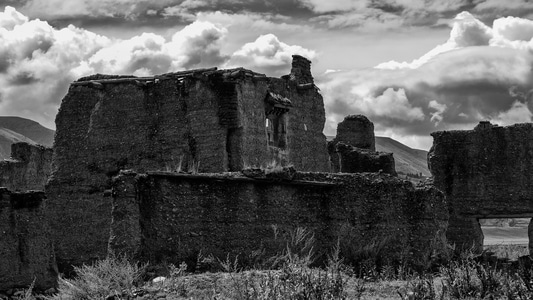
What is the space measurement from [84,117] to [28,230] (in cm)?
881

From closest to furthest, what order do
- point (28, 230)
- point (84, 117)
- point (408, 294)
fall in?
point (408, 294)
point (28, 230)
point (84, 117)

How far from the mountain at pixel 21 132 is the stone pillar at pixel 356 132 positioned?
177 ft

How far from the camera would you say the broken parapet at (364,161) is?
82.9 ft

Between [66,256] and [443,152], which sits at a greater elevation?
[443,152]

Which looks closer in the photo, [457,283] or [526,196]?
[457,283]

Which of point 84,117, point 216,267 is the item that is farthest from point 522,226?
point 216,267

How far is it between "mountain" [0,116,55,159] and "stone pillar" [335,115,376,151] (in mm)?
54061

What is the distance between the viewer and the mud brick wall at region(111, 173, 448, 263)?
17.4 meters

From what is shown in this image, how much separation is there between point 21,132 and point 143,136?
2603 inches

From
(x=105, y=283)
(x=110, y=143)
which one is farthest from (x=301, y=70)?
(x=105, y=283)

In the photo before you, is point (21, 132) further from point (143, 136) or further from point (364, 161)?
point (364, 161)

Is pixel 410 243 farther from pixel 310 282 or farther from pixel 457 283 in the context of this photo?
pixel 310 282

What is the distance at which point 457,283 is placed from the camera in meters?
14.3

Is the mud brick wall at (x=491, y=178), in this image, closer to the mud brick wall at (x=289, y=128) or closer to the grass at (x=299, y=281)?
the mud brick wall at (x=289, y=128)
